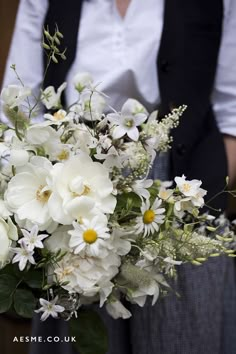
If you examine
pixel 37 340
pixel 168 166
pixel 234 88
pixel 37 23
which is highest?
pixel 37 23

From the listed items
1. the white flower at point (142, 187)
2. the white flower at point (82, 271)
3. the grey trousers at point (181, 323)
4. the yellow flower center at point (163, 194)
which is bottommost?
the grey trousers at point (181, 323)

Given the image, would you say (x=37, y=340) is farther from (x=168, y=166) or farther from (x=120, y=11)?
(x=120, y=11)

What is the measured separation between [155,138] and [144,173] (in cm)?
4

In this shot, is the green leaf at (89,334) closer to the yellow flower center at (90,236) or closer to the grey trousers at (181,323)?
the yellow flower center at (90,236)

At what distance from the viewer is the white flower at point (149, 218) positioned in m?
0.70

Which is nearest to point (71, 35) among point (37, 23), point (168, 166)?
point (37, 23)

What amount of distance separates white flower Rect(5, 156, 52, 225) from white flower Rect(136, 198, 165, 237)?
102mm

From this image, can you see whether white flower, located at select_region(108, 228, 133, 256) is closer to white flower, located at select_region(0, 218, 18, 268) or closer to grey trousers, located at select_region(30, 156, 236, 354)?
white flower, located at select_region(0, 218, 18, 268)

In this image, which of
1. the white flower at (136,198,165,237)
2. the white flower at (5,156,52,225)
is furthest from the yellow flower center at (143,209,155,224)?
the white flower at (5,156,52,225)

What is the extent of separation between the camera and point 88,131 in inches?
28.8

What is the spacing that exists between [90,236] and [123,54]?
0.60m

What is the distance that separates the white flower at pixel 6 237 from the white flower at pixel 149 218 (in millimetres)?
133

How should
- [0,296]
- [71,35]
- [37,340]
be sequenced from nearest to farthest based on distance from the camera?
[0,296], [37,340], [71,35]

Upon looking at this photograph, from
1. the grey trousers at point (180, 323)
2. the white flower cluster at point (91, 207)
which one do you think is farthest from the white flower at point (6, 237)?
the grey trousers at point (180, 323)
